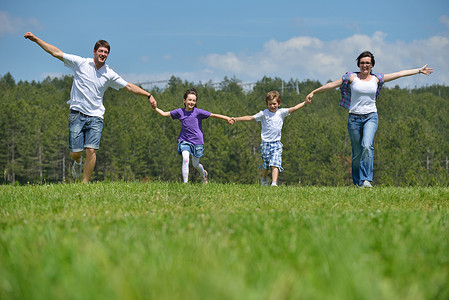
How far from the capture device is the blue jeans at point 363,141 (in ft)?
32.8

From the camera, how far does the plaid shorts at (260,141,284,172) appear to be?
37.6ft

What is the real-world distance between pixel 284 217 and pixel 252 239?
1134 mm

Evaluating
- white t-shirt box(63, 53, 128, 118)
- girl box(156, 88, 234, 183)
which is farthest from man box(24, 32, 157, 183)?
girl box(156, 88, 234, 183)

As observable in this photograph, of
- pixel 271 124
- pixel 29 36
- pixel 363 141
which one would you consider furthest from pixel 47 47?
pixel 363 141

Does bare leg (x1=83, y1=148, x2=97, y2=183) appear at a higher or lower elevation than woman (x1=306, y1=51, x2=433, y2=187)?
lower

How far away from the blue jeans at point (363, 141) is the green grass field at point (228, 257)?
19.2 ft

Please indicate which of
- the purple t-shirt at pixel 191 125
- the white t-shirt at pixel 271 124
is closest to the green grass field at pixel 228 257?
the purple t-shirt at pixel 191 125

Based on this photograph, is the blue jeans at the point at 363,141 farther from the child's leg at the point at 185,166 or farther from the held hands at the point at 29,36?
the held hands at the point at 29,36

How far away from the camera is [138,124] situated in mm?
92375

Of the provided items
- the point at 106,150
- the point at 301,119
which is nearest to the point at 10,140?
the point at 106,150

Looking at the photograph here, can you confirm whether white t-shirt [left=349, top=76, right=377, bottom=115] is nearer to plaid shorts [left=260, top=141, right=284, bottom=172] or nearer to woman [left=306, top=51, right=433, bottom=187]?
woman [left=306, top=51, right=433, bottom=187]

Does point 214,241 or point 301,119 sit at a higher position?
point 301,119

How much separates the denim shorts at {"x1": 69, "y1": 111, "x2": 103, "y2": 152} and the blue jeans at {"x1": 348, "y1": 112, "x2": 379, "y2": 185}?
18.9 ft

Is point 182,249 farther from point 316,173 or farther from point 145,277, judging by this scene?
point 316,173
